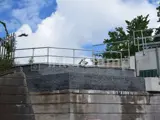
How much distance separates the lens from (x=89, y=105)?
14.0m

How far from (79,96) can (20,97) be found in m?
2.72

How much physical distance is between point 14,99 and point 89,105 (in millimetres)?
3440

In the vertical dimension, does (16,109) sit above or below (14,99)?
below

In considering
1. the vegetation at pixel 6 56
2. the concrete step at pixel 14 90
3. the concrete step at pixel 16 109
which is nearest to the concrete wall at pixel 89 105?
the concrete step at pixel 16 109

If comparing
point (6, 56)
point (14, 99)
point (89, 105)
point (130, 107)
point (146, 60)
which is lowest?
point (130, 107)

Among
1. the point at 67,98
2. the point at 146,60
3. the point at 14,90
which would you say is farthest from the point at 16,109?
the point at 146,60

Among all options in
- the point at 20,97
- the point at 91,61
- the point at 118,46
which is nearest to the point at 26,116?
the point at 20,97

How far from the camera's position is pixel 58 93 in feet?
45.4

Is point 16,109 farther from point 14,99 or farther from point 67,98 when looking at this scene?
point 67,98

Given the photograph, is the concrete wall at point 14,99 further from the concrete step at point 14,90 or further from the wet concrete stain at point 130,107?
the wet concrete stain at point 130,107

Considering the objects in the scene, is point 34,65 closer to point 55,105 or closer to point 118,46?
point 55,105

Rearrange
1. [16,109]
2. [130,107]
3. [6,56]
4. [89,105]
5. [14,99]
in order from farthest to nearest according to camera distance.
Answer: [6,56] < [130,107] < [89,105] < [14,99] < [16,109]

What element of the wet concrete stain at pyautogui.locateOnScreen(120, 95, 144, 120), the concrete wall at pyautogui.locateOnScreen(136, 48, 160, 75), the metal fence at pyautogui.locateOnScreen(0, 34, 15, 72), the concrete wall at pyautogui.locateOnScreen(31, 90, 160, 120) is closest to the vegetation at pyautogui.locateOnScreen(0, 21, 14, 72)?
the metal fence at pyautogui.locateOnScreen(0, 34, 15, 72)

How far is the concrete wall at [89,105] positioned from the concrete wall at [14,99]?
361 millimetres
